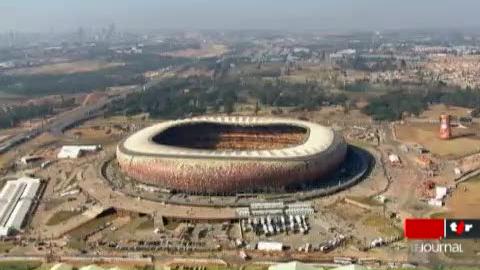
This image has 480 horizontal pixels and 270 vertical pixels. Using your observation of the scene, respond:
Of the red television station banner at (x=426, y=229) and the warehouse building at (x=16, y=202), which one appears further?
the warehouse building at (x=16, y=202)

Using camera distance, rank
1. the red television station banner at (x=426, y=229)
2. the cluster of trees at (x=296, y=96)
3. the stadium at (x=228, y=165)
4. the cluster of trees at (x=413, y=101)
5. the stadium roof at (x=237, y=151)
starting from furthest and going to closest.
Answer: the cluster of trees at (x=296, y=96) → the cluster of trees at (x=413, y=101) → the stadium roof at (x=237, y=151) → the stadium at (x=228, y=165) → the red television station banner at (x=426, y=229)

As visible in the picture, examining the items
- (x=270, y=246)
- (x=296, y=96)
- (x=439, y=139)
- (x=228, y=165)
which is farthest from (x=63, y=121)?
(x=270, y=246)

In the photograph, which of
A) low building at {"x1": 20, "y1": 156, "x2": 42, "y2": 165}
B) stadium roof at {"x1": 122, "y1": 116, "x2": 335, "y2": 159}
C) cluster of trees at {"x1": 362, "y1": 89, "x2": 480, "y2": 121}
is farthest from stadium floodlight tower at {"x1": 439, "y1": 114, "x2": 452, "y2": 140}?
low building at {"x1": 20, "y1": 156, "x2": 42, "y2": 165}

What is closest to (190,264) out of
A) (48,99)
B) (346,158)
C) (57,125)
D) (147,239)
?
(147,239)

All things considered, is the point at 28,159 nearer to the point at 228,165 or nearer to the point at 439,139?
the point at 228,165

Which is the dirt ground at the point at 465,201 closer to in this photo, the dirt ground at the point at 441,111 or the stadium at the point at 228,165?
the stadium at the point at 228,165

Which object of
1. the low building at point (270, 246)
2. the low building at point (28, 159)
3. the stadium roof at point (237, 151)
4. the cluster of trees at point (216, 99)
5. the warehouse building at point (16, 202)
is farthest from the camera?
the cluster of trees at point (216, 99)

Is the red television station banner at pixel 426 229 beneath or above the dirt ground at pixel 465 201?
above

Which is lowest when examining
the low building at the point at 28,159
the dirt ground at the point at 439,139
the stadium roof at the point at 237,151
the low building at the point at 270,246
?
the low building at the point at 28,159

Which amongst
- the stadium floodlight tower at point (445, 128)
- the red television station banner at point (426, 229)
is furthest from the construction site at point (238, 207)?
the red television station banner at point (426, 229)
